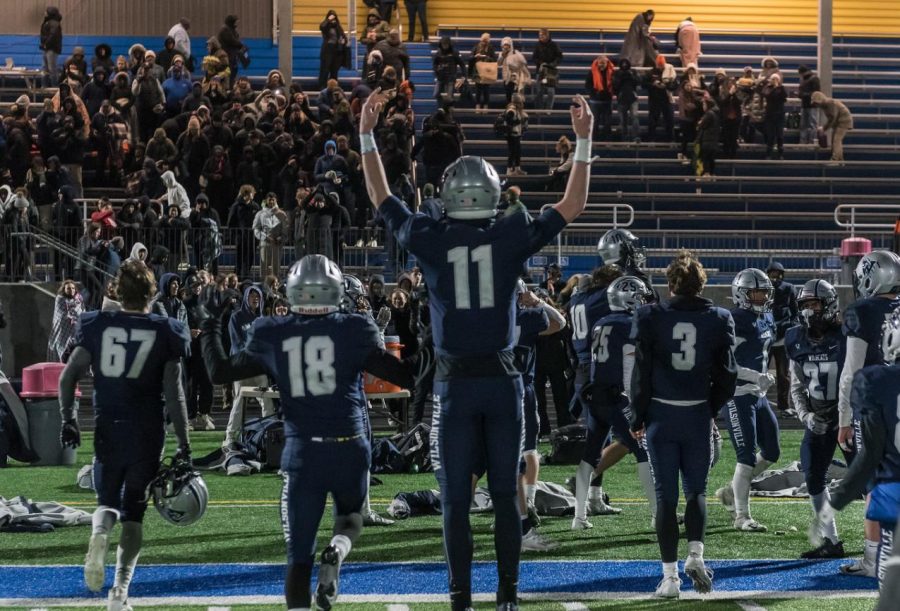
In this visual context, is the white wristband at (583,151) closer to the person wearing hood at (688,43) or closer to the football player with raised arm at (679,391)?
the football player with raised arm at (679,391)

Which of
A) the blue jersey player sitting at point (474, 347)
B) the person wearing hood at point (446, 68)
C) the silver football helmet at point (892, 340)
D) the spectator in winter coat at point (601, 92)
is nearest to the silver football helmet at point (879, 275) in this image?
the silver football helmet at point (892, 340)

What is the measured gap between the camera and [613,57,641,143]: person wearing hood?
25250mm

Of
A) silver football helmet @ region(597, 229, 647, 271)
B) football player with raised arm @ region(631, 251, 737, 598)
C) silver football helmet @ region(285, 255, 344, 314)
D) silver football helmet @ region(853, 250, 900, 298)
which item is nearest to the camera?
silver football helmet @ region(285, 255, 344, 314)

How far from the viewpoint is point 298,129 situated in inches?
854

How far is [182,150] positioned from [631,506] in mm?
11874

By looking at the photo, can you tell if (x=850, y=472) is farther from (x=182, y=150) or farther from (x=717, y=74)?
(x=717, y=74)

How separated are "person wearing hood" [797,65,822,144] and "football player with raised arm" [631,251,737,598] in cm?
2008

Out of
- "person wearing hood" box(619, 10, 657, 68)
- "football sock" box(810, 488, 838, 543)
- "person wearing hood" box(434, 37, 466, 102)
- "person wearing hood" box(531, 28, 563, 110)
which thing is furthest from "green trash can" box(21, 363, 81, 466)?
"person wearing hood" box(619, 10, 657, 68)

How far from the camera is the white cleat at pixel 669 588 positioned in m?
7.40

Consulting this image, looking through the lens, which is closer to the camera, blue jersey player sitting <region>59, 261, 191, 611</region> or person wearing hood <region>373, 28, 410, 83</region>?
blue jersey player sitting <region>59, 261, 191, 611</region>

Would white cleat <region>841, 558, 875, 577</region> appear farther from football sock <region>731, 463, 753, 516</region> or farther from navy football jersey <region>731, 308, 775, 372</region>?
navy football jersey <region>731, 308, 775, 372</region>

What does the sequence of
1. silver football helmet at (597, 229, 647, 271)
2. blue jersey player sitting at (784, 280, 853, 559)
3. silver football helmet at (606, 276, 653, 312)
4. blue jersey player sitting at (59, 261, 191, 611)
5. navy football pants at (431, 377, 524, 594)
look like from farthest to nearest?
silver football helmet at (597, 229, 647, 271), silver football helmet at (606, 276, 653, 312), blue jersey player sitting at (784, 280, 853, 559), blue jersey player sitting at (59, 261, 191, 611), navy football pants at (431, 377, 524, 594)

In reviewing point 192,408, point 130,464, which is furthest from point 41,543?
point 192,408

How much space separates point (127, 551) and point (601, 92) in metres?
19.7
